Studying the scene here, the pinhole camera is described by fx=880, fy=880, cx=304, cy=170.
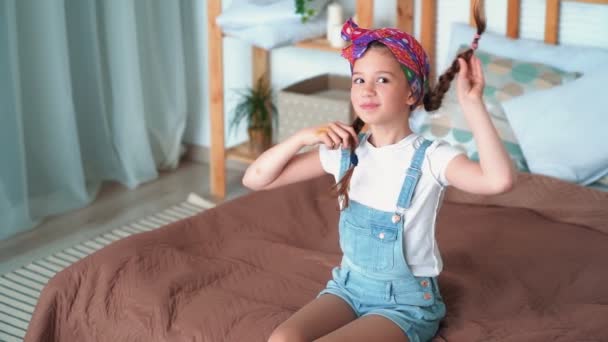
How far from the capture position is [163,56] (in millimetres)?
3904

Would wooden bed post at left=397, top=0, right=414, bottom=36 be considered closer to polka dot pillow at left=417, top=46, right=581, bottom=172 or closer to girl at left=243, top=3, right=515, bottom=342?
polka dot pillow at left=417, top=46, right=581, bottom=172

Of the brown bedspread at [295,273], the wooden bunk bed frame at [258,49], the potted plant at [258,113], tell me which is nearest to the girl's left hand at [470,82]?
the brown bedspread at [295,273]

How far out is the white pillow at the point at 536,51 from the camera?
9.28ft

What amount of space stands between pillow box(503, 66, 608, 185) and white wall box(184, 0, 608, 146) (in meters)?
0.38

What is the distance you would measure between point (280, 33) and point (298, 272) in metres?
1.26

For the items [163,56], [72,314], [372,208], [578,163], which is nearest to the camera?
[372,208]

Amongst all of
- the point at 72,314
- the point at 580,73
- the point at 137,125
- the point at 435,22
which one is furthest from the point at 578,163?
the point at 137,125

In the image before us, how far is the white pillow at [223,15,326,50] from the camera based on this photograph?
3184 mm

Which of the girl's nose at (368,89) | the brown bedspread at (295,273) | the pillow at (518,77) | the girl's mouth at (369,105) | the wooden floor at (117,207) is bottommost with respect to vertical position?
the wooden floor at (117,207)

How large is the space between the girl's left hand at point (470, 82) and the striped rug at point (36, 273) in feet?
5.02

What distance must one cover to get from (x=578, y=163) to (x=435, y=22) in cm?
97

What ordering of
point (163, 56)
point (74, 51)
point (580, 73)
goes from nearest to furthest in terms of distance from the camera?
point (580, 73) → point (74, 51) → point (163, 56)

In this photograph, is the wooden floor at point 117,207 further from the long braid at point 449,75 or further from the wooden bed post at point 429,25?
the long braid at point 449,75

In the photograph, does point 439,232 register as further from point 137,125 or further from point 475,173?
point 137,125
